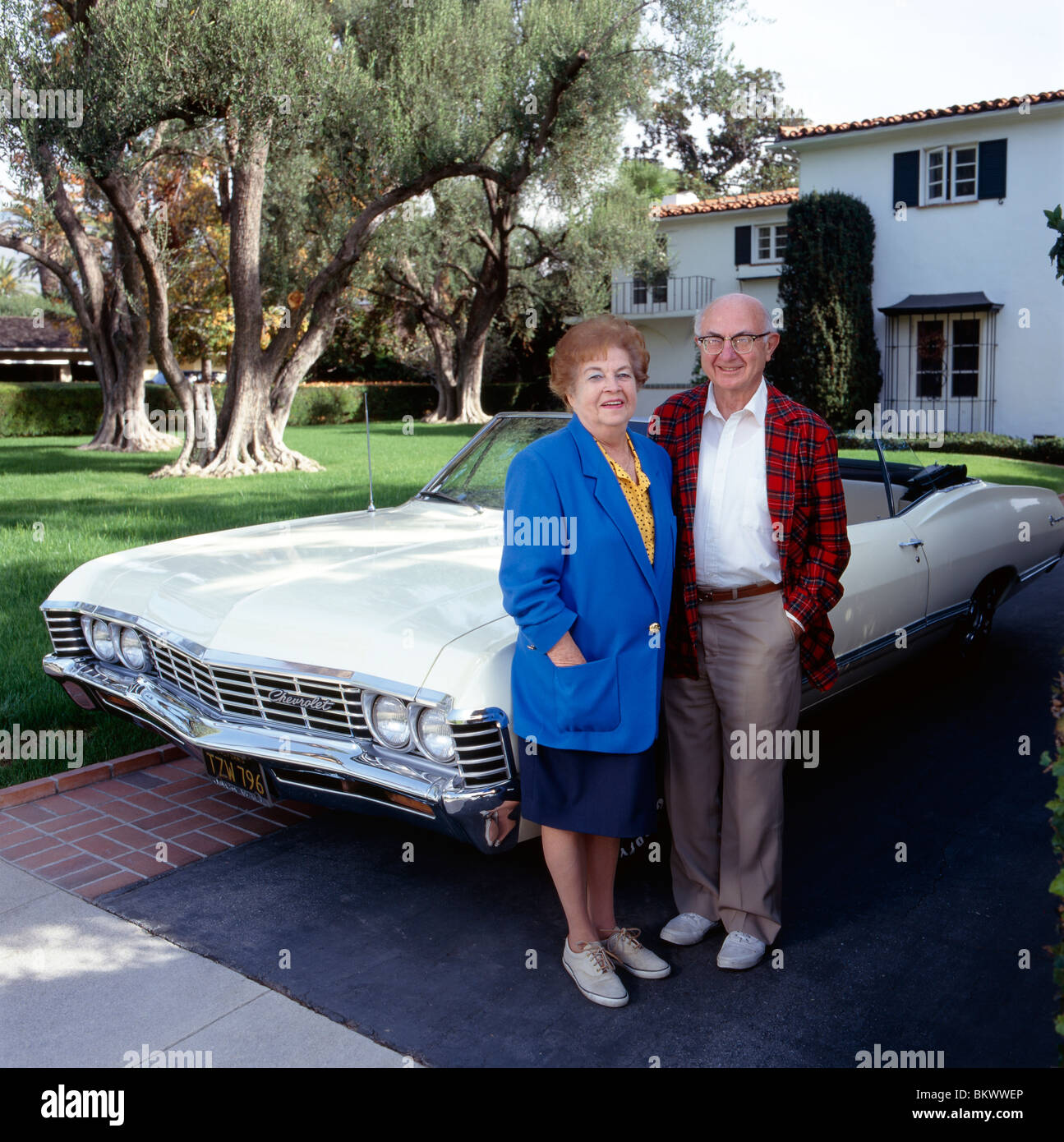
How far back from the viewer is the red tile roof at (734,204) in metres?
26.7

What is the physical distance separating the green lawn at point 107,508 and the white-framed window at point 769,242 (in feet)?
31.4

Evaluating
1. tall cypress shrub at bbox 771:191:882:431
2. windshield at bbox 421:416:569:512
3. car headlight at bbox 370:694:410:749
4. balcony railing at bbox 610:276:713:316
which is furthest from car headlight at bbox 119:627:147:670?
balcony railing at bbox 610:276:713:316

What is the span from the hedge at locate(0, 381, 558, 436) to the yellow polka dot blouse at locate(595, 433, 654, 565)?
2224 cm

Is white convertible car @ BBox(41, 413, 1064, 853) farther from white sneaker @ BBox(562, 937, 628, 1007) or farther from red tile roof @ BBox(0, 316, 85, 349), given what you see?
red tile roof @ BBox(0, 316, 85, 349)

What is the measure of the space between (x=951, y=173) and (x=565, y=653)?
22.5 metres

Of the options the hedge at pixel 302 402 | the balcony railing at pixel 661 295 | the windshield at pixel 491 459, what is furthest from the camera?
the hedge at pixel 302 402

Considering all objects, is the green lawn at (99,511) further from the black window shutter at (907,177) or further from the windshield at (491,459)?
the black window shutter at (907,177)

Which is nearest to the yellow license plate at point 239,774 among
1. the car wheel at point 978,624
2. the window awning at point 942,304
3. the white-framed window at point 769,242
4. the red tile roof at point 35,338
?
the car wheel at point 978,624

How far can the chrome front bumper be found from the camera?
3070mm

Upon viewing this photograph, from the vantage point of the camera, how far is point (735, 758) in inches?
126

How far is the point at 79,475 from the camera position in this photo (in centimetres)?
1670
